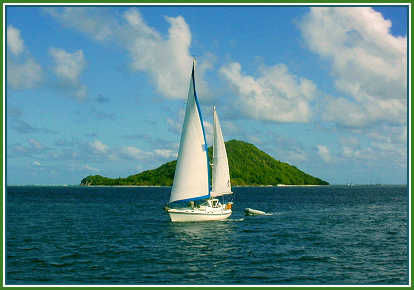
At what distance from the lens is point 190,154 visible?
189 feet

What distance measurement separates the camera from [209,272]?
3100 centimetres

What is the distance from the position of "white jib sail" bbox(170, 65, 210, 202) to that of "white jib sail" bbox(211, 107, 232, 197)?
24.3 ft

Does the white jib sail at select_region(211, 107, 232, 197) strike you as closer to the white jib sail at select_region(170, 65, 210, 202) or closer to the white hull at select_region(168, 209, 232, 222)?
the white hull at select_region(168, 209, 232, 222)

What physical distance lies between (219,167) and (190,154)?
9926 mm

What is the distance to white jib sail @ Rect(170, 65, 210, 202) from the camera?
187ft

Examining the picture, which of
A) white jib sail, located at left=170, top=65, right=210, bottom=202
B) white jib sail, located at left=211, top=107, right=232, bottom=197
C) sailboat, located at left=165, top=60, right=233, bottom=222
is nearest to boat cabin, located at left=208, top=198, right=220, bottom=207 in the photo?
white jib sail, located at left=211, top=107, right=232, bottom=197

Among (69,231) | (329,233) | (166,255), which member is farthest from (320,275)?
(69,231)

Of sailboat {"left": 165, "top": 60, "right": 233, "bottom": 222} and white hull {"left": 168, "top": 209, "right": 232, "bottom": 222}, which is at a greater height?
sailboat {"left": 165, "top": 60, "right": 233, "bottom": 222}

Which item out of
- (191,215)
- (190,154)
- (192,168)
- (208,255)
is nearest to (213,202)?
(191,215)

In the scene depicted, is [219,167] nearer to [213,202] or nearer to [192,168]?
[213,202]

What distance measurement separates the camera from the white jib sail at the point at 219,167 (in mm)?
65250

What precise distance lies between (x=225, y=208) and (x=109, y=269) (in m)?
34.3

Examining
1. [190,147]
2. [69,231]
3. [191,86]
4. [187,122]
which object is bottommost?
[69,231]

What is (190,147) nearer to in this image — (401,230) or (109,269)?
(109,269)
